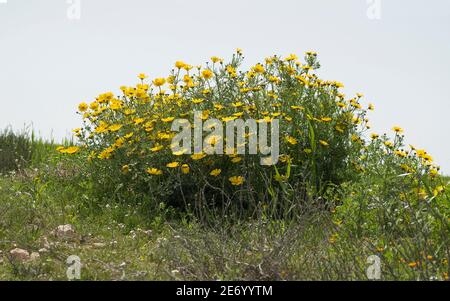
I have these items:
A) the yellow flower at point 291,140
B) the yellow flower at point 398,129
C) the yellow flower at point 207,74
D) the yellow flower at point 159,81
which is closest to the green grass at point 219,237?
the yellow flower at point 291,140

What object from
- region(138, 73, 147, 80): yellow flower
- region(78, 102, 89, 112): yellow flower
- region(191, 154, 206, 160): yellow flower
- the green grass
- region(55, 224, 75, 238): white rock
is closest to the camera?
the green grass

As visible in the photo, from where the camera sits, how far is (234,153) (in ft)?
21.0

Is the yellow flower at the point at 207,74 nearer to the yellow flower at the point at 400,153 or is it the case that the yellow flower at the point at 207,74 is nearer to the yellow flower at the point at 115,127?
the yellow flower at the point at 115,127

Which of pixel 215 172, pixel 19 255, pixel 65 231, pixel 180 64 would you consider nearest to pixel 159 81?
pixel 180 64

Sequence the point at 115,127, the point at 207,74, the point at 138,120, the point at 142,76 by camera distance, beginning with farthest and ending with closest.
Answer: the point at 142,76
the point at 207,74
the point at 115,127
the point at 138,120

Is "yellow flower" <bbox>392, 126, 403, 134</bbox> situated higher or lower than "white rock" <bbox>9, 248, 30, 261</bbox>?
higher

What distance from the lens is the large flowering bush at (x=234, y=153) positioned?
6.61 m

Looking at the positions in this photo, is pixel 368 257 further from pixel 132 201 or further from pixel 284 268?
pixel 132 201

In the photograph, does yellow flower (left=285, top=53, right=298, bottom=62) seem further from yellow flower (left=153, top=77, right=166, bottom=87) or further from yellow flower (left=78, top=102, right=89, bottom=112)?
yellow flower (left=78, top=102, right=89, bottom=112)

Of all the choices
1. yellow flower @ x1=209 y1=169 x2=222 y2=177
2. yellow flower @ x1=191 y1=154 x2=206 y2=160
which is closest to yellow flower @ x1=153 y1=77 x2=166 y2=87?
yellow flower @ x1=191 y1=154 x2=206 y2=160

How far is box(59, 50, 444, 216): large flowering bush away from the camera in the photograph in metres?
6.61

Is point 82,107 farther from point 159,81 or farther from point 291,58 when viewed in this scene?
point 291,58

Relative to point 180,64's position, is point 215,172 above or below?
below

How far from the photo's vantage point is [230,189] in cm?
669
